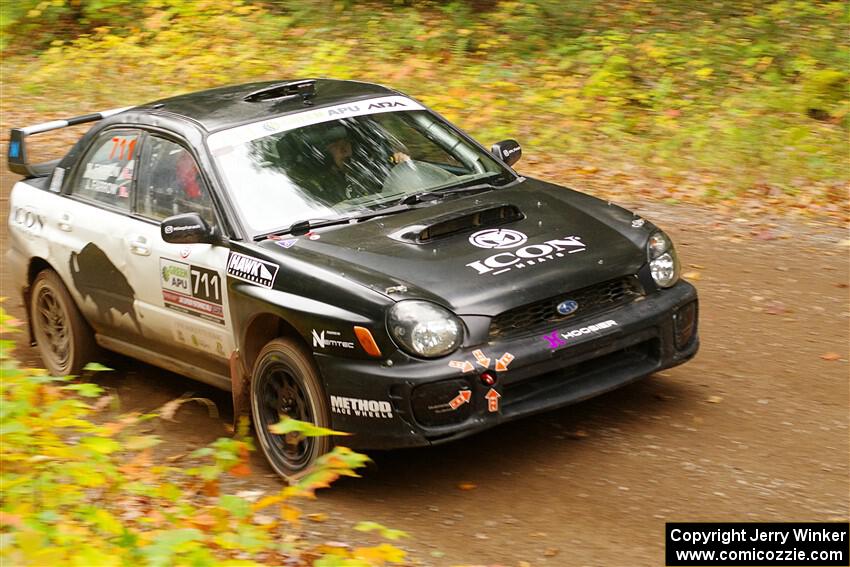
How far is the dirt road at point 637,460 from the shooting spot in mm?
5059

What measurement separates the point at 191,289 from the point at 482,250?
1.69 metres

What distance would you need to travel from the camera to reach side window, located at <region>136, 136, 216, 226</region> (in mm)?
6441

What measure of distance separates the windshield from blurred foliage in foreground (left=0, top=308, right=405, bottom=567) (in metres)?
1.55

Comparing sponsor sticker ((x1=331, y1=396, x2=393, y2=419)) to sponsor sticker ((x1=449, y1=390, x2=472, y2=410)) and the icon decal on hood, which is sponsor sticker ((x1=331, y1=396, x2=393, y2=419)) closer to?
sponsor sticker ((x1=449, y1=390, x2=472, y2=410))

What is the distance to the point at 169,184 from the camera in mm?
6723

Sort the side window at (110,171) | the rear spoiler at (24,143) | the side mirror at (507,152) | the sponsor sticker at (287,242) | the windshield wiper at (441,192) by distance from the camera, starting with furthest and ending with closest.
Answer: the rear spoiler at (24,143) → the side mirror at (507,152) → the side window at (110,171) → the windshield wiper at (441,192) → the sponsor sticker at (287,242)

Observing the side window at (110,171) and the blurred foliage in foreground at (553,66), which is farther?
the blurred foliage in foreground at (553,66)

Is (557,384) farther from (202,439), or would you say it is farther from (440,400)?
(202,439)

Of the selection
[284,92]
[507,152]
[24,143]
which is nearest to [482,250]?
[507,152]

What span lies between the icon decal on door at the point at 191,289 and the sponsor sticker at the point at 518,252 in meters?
1.41

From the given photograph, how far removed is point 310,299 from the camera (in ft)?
18.3

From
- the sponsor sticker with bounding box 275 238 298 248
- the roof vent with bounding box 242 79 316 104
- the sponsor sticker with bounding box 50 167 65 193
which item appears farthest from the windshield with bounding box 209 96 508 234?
the sponsor sticker with bounding box 50 167 65 193

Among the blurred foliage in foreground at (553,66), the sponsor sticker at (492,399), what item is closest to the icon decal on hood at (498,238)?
the sponsor sticker at (492,399)

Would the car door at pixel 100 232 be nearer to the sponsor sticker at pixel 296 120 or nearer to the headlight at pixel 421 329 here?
the sponsor sticker at pixel 296 120
